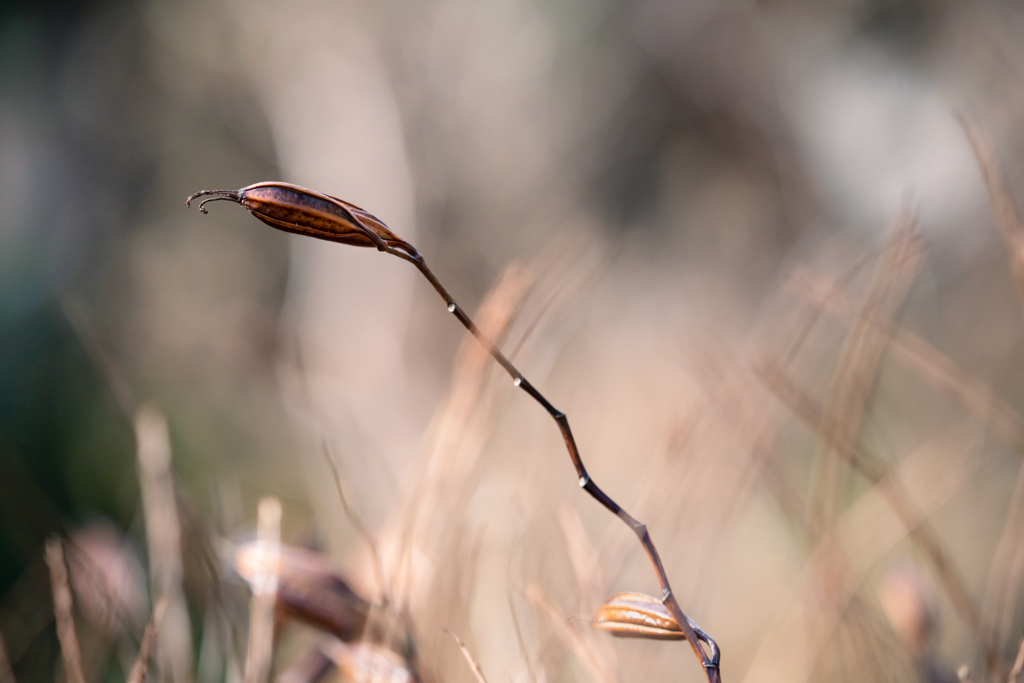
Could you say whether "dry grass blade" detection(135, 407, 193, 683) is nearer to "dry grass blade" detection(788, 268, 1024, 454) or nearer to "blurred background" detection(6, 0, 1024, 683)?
"blurred background" detection(6, 0, 1024, 683)

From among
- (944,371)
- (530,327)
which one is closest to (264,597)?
(530,327)

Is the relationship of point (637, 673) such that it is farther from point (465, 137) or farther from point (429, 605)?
point (465, 137)

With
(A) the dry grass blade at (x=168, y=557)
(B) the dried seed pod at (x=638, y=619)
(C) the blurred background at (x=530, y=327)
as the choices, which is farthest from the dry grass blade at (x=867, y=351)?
(A) the dry grass blade at (x=168, y=557)

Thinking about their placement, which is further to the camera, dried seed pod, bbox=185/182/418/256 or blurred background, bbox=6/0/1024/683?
blurred background, bbox=6/0/1024/683

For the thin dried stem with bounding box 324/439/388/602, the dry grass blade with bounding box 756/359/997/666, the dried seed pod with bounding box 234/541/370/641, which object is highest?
the dry grass blade with bounding box 756/359/997/666

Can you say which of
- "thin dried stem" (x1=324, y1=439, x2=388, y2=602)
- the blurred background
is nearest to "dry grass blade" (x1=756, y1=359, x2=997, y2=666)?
the blurred background

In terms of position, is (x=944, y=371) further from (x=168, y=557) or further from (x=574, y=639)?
(x=168, y=557)

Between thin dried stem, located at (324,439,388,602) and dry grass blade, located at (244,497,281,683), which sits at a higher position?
thin dried stem, located at (324,439,388,602)

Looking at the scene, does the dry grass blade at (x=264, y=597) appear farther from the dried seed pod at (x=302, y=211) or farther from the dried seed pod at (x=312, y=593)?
the dried seed pod at (x=302, y=211)

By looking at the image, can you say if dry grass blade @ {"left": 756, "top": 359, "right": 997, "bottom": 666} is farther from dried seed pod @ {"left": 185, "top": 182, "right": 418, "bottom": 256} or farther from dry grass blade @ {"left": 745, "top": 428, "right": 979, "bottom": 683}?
dried seed pod @ {"left": 185, "top": 182, "right": 418, "bottom": 256}
